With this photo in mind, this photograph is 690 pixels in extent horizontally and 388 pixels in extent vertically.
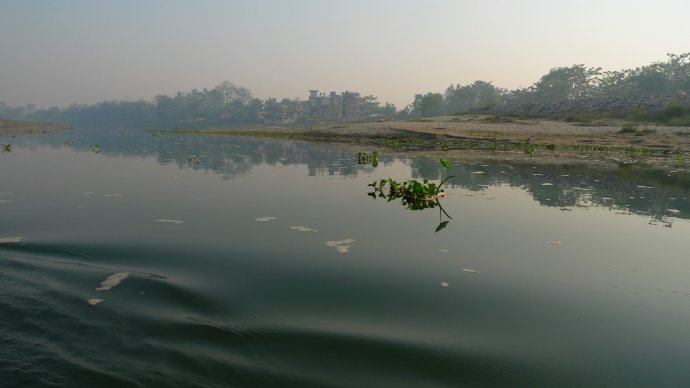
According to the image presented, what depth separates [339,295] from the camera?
16.1ft

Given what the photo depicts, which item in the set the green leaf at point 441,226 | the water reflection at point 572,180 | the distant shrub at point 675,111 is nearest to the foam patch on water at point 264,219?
the green leaf at point 441,226

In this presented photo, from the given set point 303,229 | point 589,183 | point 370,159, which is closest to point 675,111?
point 370,159

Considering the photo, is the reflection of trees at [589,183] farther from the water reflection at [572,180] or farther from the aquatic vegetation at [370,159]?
the aquatic vegetation at [370,159]

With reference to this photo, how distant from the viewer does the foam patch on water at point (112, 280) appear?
509 centimetres

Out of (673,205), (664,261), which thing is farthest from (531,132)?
(664,261)

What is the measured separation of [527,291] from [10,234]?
804cm

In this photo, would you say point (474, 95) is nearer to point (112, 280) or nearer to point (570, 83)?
point (570, 83)

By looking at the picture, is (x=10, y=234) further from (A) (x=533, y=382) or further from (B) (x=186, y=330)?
(A) (x=533, y=382)

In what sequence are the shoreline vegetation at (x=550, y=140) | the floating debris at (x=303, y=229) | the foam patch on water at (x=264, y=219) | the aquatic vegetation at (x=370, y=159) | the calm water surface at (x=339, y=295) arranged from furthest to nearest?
the shoreline vegetation at (x=550, y=140) → the aquatic vegetation at (x=370, y=159) → the foam patch on water at (x=264, y=219) → the floating debris at (x=303, y=229) → the calm water surface at (x=339, y=295)

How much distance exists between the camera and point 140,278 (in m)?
5.34

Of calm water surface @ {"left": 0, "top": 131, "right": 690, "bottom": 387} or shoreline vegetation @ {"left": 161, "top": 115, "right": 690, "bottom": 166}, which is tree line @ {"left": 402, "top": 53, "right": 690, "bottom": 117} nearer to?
shoreline vegetation @ {"left": 161, "top": 115, "right": 690, "bottom": 166}

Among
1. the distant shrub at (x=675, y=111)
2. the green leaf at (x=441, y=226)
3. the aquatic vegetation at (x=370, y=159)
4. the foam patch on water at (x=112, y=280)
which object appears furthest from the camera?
the distant shrub at (x=675, y=111)

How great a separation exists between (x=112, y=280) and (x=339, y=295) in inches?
112

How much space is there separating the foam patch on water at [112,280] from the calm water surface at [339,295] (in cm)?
3
